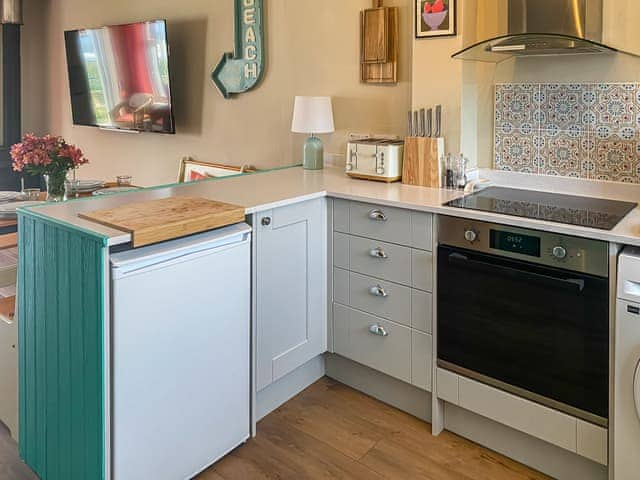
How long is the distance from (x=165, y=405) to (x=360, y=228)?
1.03m

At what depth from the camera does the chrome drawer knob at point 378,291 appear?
236cm

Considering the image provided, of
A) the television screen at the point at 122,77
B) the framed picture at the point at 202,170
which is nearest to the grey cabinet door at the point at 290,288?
the framed picture at the point at 202,170

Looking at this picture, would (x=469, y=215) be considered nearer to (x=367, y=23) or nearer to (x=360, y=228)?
(x=360, y=228)

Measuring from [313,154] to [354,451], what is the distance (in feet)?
4.91

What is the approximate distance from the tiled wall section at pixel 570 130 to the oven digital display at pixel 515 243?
2.16 ft

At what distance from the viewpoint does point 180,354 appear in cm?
186

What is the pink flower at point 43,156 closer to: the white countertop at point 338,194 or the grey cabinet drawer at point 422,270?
the white countertop at point 338,194

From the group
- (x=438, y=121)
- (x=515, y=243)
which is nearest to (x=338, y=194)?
(x=438, y=121)

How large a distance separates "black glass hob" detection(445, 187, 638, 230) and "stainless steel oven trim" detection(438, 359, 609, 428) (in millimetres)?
597

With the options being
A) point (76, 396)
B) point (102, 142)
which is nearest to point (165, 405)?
point (76, 396)

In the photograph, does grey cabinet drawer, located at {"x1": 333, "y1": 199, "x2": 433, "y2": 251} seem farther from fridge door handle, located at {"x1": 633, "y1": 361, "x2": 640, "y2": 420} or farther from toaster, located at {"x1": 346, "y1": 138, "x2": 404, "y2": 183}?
fridge door handle, located at {"x1": 633, "y1": 361, "x2": 640, "y2": 420}

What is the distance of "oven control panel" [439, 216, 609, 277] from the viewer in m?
→ 1.78

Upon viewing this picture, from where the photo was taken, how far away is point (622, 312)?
5.67 feet

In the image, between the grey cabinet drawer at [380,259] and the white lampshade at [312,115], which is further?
the white lampshade at [312,115]
